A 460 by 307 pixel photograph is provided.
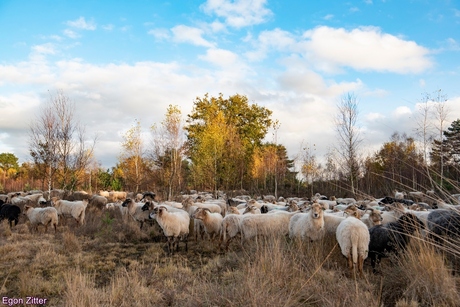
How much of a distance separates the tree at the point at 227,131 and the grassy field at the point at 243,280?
24.2 meters

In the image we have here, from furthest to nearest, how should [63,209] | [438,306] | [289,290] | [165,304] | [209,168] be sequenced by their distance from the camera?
[209,168] < [63,209] < [165,304] < [289,290] < [438,306]

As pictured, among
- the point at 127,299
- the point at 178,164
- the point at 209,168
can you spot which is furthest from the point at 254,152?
the point at 127,299

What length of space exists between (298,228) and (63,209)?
41.1 ft

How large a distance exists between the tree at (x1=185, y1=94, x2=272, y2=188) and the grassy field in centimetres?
2416

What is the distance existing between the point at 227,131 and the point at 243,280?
3279 cm

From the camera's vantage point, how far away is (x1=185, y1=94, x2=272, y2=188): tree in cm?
3484

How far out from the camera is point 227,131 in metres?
37.8

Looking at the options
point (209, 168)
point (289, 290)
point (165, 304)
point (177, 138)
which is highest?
point (177, 138)

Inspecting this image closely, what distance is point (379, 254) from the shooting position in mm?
8023

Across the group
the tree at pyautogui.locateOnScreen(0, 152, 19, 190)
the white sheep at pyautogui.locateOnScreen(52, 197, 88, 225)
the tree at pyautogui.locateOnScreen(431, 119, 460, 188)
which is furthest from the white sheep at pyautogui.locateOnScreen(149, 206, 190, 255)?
the tree at pyautogui.locateOnScreen(0, 152, 19, 190)

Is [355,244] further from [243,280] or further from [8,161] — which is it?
[8,161]

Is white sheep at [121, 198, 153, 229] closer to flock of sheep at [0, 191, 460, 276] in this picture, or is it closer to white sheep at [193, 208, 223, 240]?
flock of sheep at [0, 191, 460, 276]

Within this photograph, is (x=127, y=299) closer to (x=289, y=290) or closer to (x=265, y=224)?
(x=289, y=290)

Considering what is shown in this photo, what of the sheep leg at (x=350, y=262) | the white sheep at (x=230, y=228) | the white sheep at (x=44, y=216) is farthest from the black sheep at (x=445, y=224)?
the white sheep at (x=44, y=216)
